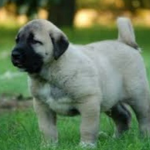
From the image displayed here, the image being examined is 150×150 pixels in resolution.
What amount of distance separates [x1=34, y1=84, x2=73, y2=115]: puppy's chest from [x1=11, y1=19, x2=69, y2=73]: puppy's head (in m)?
A: 0.22

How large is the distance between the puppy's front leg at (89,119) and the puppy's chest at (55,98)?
0.15m

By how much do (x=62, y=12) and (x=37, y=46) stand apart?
17.8 meters

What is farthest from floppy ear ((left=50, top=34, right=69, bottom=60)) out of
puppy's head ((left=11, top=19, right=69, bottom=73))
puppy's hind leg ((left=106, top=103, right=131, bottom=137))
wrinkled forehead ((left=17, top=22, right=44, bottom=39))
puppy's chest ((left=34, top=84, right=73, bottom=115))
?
puppy's hind leg ((left=106, top=103, right=131, bottom=137))

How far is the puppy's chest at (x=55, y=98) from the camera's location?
22.0 feet

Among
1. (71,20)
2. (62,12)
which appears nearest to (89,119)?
(62,12)

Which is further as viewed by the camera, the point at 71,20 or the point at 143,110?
the point at 71,20

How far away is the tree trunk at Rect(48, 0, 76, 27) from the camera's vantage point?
78.9 feet

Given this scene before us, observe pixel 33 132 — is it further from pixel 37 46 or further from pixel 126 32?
pixel 126 32

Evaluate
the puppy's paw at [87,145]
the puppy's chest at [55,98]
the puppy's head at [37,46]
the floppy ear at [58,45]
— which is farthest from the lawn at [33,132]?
the floppy ear at [58,45]

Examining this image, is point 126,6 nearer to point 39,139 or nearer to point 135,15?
point 135,15

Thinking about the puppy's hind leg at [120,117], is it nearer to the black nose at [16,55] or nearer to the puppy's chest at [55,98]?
the puppy's chest at [55,98]

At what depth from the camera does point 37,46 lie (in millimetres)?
6602

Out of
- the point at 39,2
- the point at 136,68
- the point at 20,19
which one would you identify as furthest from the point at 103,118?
the point at 20,19

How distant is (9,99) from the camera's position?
35.3 ft
